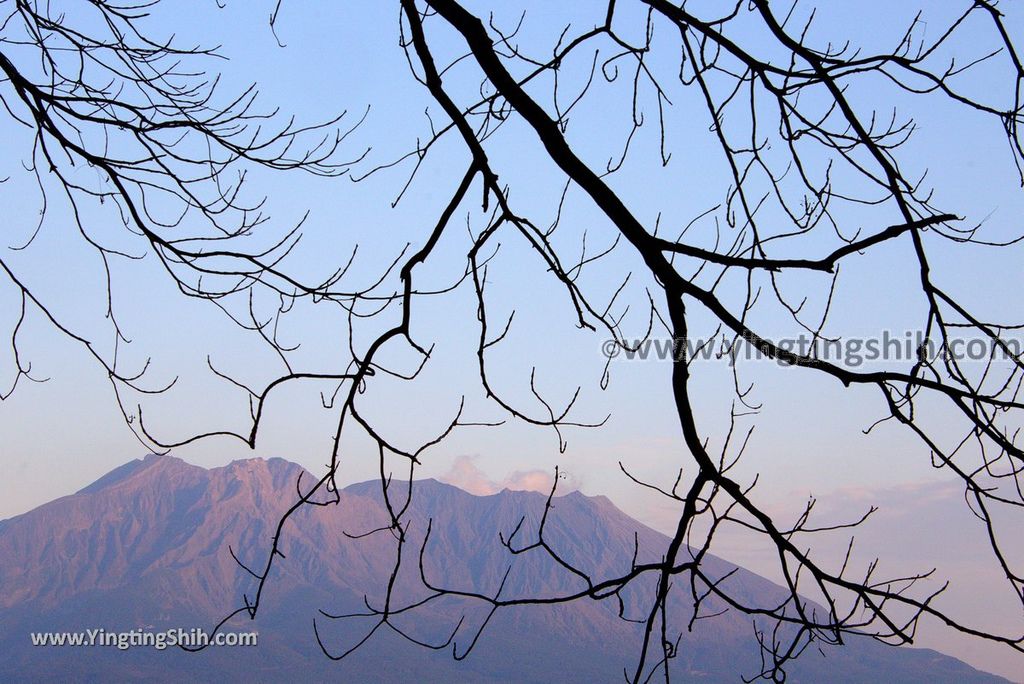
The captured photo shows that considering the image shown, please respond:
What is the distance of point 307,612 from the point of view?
176 m

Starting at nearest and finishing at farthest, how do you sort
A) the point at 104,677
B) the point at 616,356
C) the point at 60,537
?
the point at 616,356, the point at 104,677, the point at 60,537

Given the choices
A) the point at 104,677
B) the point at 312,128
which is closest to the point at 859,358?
the point at 312,128

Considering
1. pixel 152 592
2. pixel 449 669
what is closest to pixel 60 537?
pixel 152 592

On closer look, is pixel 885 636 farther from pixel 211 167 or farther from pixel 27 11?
pixel 27 11

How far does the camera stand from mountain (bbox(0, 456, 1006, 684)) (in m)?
162

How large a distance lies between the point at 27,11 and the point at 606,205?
3.18m

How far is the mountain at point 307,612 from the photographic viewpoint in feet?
531

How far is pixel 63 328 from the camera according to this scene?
3.79 m

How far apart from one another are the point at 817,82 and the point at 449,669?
18314 cm

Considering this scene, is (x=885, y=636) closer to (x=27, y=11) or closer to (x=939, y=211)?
(x=939, y=211)

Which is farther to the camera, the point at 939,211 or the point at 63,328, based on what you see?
the point at 63,328

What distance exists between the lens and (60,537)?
7421 inches

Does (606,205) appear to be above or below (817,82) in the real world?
below

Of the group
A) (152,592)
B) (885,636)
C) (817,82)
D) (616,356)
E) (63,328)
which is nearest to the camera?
(885,636)
